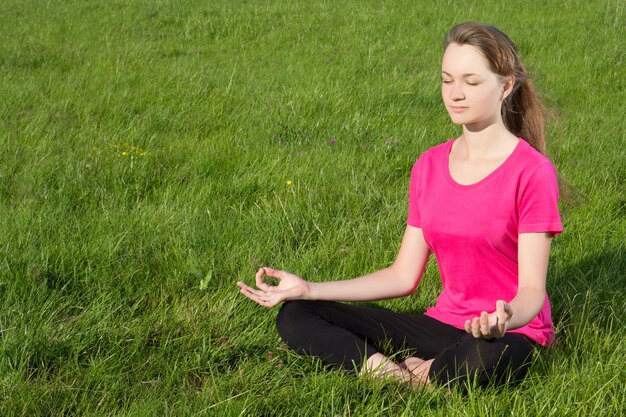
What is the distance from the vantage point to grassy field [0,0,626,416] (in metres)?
2.83

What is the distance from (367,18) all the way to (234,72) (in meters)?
2.64

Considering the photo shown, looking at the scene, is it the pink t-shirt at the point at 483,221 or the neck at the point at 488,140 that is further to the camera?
the neck at the point at 488,140

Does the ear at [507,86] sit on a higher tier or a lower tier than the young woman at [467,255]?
higher

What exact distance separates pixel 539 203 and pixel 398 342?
74 cm

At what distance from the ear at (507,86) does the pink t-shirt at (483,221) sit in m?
0.16

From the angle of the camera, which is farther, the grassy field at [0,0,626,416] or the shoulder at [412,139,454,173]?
the shoulder at [412,139,454,173]

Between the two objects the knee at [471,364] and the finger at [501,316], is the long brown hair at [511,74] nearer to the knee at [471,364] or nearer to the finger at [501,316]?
the knee at [471,364]

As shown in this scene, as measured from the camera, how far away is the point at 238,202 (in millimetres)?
4551

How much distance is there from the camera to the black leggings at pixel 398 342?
2.71 metres

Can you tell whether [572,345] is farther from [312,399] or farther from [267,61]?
[267,61]

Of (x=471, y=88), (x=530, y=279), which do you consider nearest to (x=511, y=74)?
(x=471, y=88)

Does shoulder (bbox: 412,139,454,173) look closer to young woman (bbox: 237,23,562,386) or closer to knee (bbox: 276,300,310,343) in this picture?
young woman (bbox: 237,23,562,386)

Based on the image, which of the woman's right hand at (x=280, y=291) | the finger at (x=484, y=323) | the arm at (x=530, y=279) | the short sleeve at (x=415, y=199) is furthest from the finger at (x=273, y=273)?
the finger at (x=484, y=323)

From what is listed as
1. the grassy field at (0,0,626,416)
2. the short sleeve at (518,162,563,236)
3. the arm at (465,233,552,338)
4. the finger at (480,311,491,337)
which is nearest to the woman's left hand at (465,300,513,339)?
the finger at (480,311,491,337)
